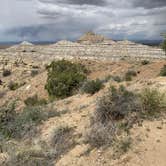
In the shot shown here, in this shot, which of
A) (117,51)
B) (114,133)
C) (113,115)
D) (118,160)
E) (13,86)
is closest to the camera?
(118,160)

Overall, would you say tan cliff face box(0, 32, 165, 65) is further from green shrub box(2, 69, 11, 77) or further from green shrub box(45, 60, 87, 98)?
green shrub box(45, 60, 87, 98)

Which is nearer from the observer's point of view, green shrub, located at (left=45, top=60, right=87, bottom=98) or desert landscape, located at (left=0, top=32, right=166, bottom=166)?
desert landscape, located at (left=0, top=32, right=166, bottom=166)

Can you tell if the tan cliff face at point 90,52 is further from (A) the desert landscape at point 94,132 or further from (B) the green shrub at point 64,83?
(A) the desert landscape at point 94,132

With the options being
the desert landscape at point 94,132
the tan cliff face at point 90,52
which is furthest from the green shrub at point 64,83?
the tan cliff face at point 90,52

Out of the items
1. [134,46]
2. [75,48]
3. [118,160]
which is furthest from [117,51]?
[118,160]

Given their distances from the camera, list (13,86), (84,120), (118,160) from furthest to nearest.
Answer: (13,86)
(84,120)
(118,160)

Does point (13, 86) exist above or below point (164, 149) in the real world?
below

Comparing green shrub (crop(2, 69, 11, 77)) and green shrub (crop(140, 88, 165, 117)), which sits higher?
green shrub (crop(140, 88, 165, 117))

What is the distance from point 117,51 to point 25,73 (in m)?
14.2

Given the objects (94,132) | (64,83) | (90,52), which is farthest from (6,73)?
(94,132)

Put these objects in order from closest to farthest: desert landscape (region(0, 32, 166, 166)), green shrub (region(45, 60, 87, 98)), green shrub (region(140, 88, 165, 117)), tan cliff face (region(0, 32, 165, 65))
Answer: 1. desert landscape (region(0, 32, 166, 166))
2. green shrub (region(140, 88, 165, 117))
3. green shrub (region(45, 60, 87, 98))
4. tan cliff face (region(0, 32, 165, 65))

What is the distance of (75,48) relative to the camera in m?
53.7

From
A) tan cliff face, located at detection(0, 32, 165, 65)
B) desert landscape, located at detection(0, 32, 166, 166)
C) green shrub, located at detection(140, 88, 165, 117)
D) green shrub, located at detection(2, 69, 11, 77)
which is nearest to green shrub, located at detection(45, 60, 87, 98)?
desert landscape, located at detection(0, 32, 166, 166)

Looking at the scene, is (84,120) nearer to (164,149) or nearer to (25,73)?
(164,149)
